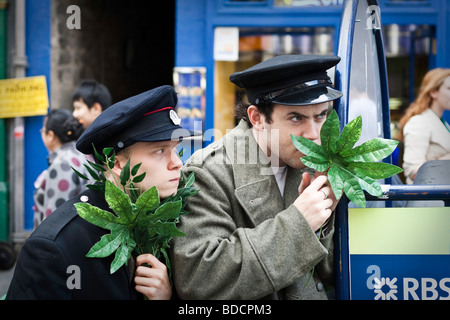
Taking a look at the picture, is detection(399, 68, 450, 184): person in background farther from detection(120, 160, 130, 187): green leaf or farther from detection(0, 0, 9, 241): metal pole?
detection(0, 0, 9, 241): metal pole

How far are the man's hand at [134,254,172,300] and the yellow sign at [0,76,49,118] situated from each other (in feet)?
15.3

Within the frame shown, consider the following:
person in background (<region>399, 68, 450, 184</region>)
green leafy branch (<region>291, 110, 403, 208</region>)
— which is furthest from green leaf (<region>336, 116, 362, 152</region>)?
person in background (<region>399, 68, 450, 184</region>)

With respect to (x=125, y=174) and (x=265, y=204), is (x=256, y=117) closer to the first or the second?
(x=265, y=204)

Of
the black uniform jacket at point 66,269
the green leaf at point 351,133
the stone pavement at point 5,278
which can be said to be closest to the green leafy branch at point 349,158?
the green leaf at point 351,133

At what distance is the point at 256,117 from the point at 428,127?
8.83 feet

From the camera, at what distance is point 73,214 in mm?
1766

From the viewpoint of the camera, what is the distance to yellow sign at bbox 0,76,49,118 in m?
5.93

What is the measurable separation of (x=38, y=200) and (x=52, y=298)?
8.14ft

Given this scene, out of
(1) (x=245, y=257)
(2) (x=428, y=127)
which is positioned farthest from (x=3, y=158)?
(1) (x=245, y=257)

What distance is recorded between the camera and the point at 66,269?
1674 mm

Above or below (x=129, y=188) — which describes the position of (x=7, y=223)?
below

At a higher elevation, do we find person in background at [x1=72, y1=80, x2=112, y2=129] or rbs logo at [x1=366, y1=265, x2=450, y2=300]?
person in background at [x1=72, y1=80, x2=112, y2=129]
